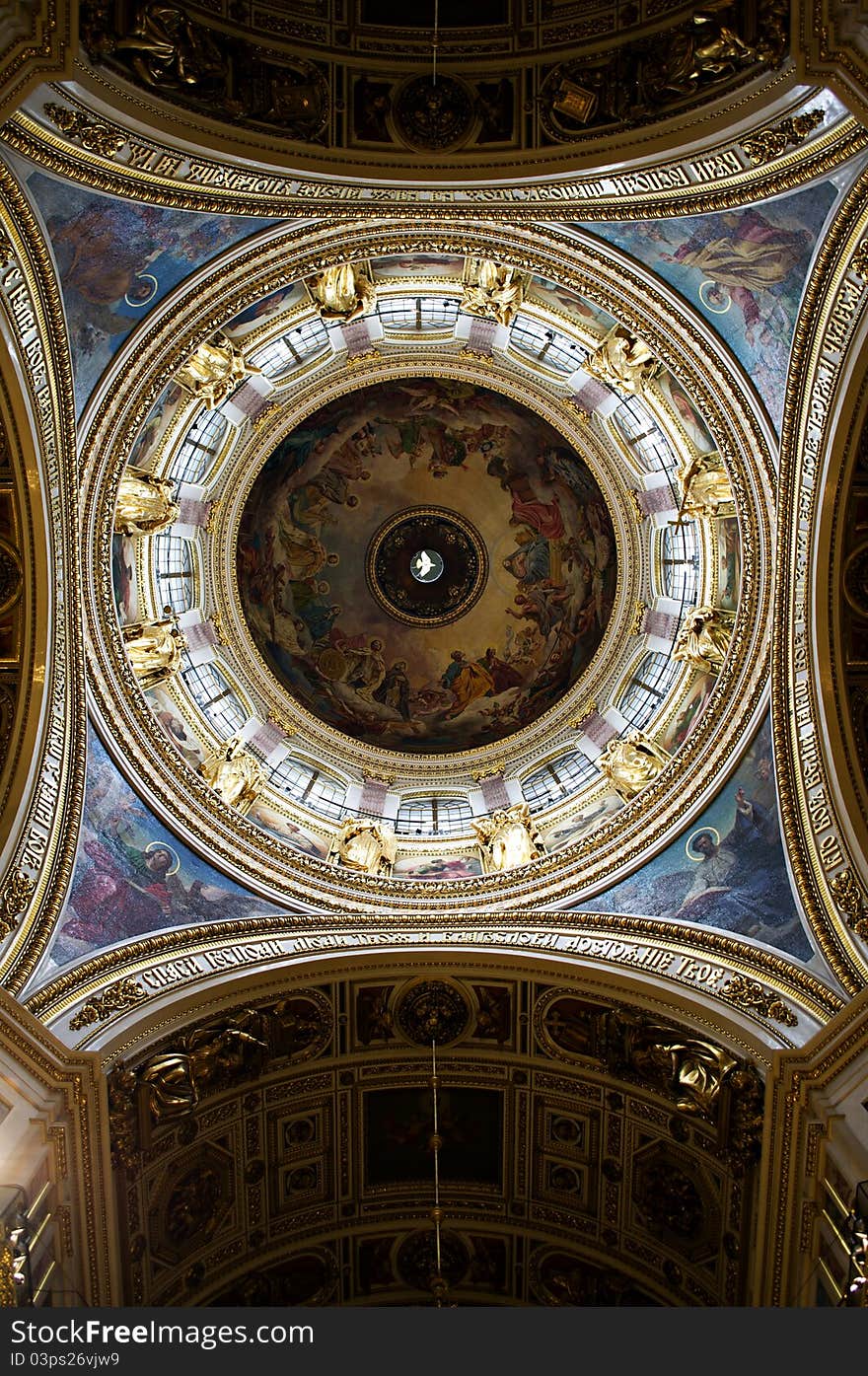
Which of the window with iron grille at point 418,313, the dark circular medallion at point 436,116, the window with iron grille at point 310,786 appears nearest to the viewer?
the dark circular medallion at point 436,116

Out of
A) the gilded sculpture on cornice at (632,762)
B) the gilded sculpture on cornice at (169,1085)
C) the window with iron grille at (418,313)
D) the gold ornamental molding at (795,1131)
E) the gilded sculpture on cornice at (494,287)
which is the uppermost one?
the window with iron grille at (418,313)

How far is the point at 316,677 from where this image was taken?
2970 centimetres

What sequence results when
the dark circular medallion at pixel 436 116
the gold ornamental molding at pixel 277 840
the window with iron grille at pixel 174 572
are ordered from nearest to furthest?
the dark circular medallion at pixel 436 116 < the gold ornamental molding at pixel 277 840 < the window with iron grille at pixel 174 572

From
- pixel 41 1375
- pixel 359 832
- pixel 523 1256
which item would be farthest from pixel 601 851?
pixel 41 1375

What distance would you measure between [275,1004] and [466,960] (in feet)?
11.3

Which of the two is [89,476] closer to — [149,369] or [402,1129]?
[149,369]

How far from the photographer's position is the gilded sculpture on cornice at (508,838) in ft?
75.0

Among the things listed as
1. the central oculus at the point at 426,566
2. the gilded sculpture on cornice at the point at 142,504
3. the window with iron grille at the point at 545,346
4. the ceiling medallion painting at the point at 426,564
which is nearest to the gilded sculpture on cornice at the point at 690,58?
the window with iron grille at the point at 545,346

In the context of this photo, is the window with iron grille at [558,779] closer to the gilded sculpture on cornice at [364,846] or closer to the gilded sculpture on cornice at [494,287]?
the gilded sculpture on cornice at [364,846]

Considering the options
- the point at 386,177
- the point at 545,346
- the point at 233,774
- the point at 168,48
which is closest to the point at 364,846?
the point at 233,774

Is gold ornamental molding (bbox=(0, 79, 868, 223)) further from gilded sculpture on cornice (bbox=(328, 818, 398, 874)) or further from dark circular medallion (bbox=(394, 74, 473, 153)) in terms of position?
gilded sculpture on cornice (bbox=(328, 818, 398, 874))

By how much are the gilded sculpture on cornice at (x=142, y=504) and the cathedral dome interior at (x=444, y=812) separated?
0.30ft

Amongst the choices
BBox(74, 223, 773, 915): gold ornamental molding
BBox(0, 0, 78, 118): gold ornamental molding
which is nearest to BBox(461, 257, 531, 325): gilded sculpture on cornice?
BBox(74, 223, 773, 915): gold ornamental molding

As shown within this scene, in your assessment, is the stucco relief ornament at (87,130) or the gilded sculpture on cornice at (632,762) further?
the gilded sculpture on cornice at (632,762)
